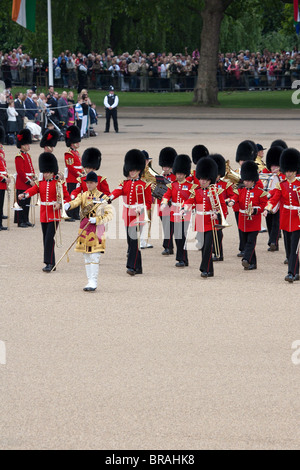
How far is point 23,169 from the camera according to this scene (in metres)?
14.4

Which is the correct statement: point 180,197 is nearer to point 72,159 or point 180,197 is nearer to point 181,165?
point 181,165

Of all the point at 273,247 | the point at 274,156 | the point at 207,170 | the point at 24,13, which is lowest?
the point at 273,247

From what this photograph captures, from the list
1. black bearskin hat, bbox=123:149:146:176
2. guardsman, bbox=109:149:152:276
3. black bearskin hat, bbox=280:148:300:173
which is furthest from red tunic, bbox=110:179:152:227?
black bearskin hat, bbox=280:148:300:173

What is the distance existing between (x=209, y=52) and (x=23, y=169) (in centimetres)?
2164

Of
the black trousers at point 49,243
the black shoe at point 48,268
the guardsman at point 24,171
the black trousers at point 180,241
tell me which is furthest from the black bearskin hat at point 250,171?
the guardsman at point 24,171

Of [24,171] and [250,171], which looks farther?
[24,171]

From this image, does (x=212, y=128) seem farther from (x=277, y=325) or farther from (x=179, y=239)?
(x=277, y=325)

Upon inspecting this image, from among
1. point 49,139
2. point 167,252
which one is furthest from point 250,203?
point 49,139

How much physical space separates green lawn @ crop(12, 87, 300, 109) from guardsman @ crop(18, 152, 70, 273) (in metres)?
24.6

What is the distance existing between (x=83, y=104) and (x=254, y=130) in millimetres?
4883

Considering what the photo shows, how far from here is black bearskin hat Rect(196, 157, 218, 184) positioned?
11.3 meters

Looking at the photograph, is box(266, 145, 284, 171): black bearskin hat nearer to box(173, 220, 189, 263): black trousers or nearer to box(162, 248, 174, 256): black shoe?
box(162, 248, 174, 256): black shoe

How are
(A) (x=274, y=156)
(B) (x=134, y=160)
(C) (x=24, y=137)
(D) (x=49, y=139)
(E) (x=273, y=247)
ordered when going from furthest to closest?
(C) (x=24, y=137) → (D) (x=49, y=139) → (A) (x=274, y=156) → (E) (x=273, y=247) → (B) (x=134, y=160)

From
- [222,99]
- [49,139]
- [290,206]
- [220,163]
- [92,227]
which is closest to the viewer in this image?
[92,227]
